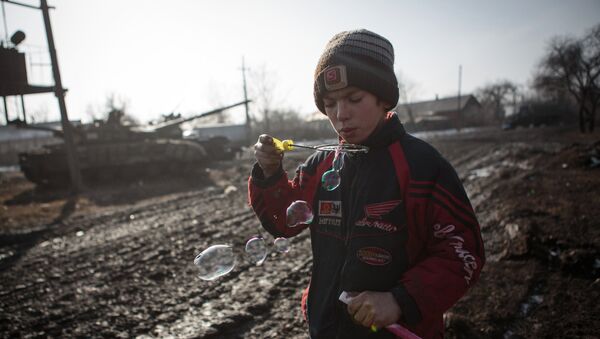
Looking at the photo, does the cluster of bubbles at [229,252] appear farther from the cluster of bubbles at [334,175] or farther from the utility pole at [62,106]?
the utility pole at [62,106]

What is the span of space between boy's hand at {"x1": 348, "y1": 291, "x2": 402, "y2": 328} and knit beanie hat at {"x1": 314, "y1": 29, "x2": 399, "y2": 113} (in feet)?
2.83

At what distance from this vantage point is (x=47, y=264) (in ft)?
17.5

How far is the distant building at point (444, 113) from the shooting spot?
47819 mm

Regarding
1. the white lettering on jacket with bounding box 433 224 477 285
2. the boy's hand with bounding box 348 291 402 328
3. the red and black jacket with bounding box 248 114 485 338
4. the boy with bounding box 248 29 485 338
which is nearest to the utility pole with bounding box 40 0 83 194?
the boy with bounding box 248 29 485 338

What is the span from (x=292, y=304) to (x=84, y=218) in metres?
7.27

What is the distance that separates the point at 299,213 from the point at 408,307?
71cm

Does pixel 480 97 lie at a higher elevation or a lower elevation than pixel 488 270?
higher

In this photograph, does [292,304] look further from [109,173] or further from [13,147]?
[13,147]

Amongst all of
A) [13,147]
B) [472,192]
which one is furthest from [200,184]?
[13,147]

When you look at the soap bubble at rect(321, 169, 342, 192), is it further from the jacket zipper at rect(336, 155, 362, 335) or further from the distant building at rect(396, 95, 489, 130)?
the distant building at rect(396, 95, 489, 130)

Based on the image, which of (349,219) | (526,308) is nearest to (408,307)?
(349,219)

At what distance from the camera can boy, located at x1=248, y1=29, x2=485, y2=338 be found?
1.27 m

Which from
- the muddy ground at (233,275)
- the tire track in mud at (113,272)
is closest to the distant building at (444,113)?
the muddy ground at (233,275)

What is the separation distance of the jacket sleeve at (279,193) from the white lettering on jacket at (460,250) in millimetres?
711
